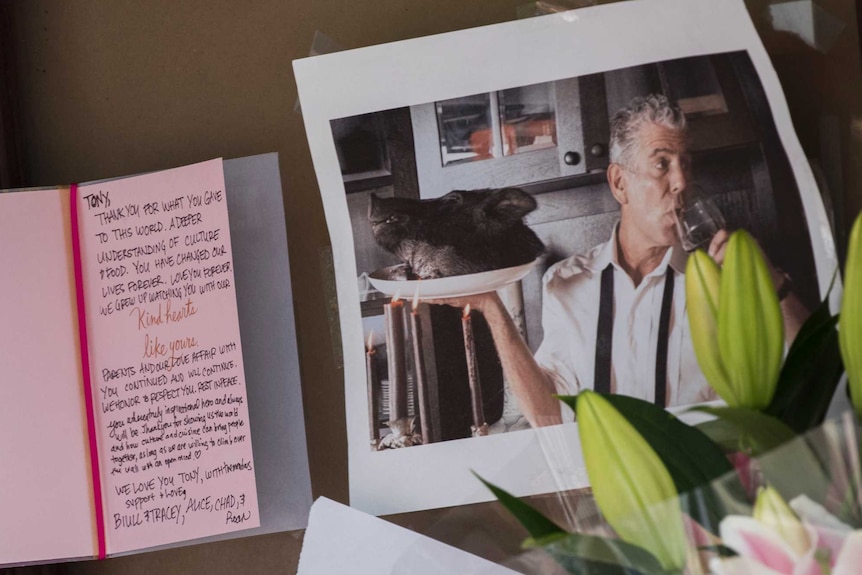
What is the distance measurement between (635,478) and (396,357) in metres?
0.21

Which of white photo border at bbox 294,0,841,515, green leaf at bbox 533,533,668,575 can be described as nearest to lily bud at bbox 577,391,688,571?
green leaf at bbox 533,533,668,575

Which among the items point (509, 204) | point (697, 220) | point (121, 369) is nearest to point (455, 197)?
point (509, 204)

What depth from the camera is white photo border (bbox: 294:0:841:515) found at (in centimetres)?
44

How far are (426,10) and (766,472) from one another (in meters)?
0.33

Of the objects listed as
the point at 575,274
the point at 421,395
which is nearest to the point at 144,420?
the point at 421,395

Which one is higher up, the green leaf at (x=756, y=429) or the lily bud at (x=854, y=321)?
the lily bud at (x=854, y=321)

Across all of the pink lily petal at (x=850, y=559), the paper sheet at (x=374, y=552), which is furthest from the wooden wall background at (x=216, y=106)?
the pink lily petal at (x=850, y=559)

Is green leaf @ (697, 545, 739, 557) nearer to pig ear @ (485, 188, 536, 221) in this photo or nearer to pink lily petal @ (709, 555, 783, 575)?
pink lily petal @ (709, 555, 783, 575)

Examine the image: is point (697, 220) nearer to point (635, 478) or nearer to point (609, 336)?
point (609, 336)

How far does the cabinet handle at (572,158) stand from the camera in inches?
17.8

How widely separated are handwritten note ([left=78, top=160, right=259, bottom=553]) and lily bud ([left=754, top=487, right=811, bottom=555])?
0.31 meters

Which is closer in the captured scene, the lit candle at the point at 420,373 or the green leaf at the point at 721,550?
the green leaf at the point at 721,550

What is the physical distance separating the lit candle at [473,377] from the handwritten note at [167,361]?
0.14 meters

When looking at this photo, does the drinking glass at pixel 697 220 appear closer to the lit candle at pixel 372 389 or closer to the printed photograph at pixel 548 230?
the printed photograph at pixel 548 230
